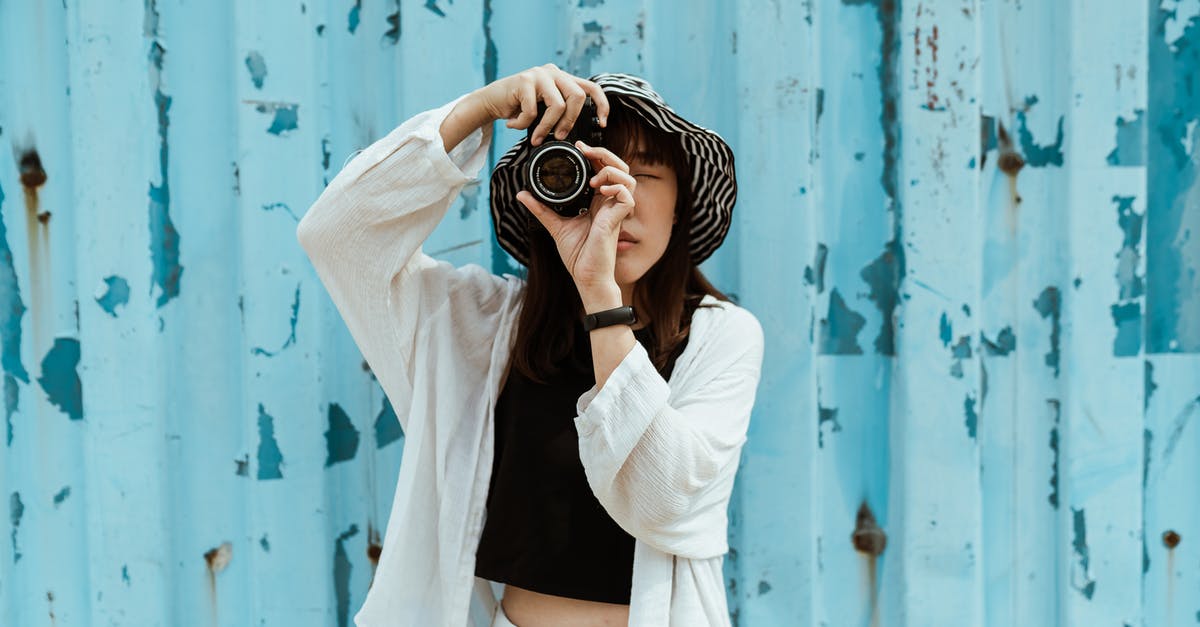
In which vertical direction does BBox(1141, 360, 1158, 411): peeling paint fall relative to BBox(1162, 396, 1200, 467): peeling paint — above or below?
above

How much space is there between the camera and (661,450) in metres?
1.09

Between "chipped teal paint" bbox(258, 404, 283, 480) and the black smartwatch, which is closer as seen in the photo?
the black smartwatch

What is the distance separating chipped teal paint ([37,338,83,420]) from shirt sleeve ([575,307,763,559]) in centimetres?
106

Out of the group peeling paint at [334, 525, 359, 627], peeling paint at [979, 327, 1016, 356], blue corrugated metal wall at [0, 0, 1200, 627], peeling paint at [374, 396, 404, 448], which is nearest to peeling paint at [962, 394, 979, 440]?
blue corrugated metal wall at [0, 0, 1200, 627]

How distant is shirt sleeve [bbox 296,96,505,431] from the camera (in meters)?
1.16

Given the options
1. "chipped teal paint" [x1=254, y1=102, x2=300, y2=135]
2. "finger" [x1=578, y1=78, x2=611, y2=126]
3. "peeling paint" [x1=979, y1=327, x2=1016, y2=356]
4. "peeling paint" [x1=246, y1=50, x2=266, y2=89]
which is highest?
"peeling paint" [x1=246, y1=50, x2=266, y2=89]

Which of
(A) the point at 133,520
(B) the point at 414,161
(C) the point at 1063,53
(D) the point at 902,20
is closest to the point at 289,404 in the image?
(A) the point at 133,520

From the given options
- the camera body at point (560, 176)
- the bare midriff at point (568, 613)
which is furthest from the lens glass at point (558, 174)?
the bare midriff at point (568, 613)

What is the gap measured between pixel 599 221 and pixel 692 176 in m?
0.27

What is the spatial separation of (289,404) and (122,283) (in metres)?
0.38

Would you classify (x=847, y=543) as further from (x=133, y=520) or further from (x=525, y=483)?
(x=133, y=520)

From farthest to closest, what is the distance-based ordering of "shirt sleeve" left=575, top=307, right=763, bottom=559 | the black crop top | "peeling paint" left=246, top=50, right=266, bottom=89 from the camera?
"peeling paint" left=246, top=50, right=266, bottom=89 → the black crop top → "shirt sleeve" left=575, top=307, right=763, bottom=559

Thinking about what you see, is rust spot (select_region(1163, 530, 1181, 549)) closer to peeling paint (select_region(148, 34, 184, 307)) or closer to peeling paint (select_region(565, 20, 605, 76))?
peeling paint (select_region(565, 20, 605, 76))

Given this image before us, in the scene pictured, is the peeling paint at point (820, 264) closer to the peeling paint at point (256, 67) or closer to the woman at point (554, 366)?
the woman at point (554, 366)
